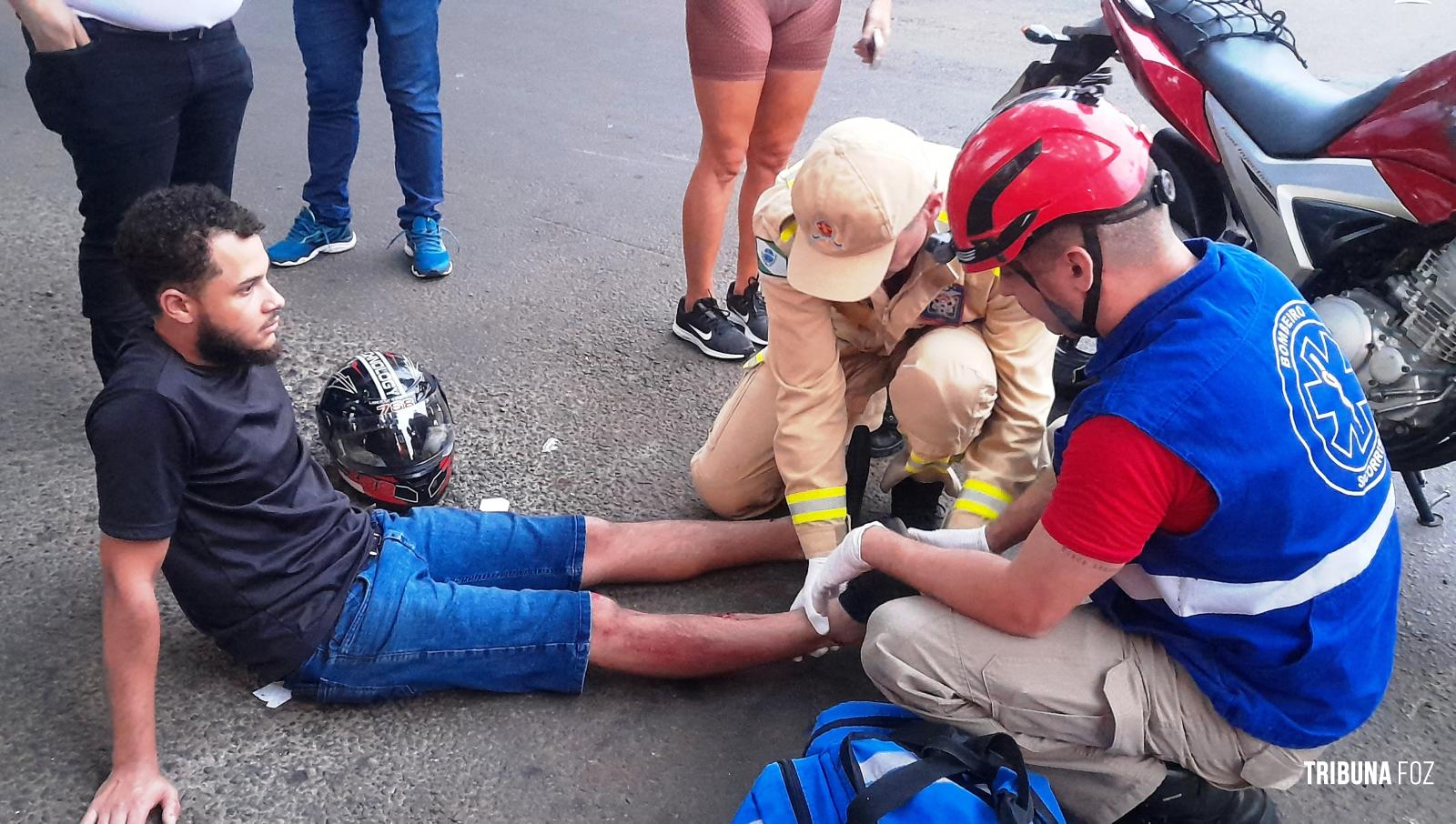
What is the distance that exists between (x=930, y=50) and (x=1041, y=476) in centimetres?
523

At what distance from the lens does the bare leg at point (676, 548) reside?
8.41ft

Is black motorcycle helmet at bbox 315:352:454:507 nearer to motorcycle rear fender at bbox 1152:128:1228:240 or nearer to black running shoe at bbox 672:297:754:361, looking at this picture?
black running shoe at bbox 672:297:754:361

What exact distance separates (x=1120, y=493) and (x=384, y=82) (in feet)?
9.82

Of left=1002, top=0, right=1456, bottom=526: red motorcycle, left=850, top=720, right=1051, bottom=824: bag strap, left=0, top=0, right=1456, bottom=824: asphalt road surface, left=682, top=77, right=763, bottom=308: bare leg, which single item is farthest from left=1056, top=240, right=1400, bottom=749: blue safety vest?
left=682, top=77, right=763, bottom=308: bare leg

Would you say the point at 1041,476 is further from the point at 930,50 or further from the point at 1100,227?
the point at 930,50

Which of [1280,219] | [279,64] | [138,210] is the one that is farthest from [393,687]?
[279,64]

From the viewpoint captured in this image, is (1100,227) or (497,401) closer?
(1100,227)

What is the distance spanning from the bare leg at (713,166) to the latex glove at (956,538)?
4.93 ft

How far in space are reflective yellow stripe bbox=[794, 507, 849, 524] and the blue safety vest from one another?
0.69 m

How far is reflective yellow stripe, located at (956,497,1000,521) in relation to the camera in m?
2.45

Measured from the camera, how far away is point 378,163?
16.2ft

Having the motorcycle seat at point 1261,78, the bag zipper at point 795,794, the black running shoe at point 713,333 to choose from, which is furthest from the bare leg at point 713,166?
the bag zipper at point 795,794

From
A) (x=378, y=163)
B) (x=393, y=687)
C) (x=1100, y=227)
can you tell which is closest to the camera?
(x=1100, y=227)

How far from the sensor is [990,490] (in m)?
2.47
